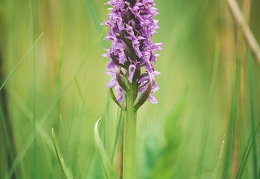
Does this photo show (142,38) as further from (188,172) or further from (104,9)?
(104,9)

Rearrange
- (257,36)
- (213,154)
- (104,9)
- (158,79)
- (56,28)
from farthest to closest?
(257,36), (104,9), (158,79), (56,28), (213,154)

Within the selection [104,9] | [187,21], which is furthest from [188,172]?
[104,9]

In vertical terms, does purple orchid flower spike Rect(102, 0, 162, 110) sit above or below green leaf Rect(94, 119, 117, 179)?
above

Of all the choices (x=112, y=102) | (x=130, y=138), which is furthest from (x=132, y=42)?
(x=112, y=102)

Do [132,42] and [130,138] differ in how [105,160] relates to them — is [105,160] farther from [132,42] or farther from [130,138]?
[132,42]

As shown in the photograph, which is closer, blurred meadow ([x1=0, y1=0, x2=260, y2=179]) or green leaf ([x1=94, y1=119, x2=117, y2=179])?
green leaf ([x1=94, y1=119, x2=117, y2=179])
